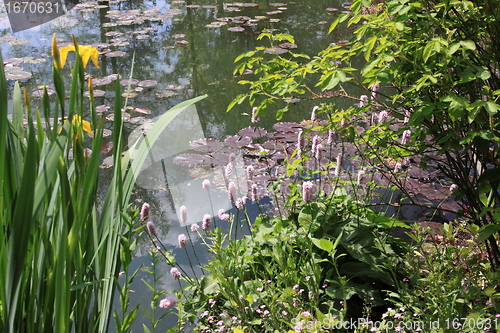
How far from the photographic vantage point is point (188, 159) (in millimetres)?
2828

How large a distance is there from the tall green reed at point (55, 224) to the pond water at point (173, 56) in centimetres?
92

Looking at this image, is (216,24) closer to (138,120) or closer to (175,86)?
(175,86)

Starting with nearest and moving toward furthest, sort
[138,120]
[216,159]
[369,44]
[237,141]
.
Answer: [369,44], [216,159], [237,141], [138,120]

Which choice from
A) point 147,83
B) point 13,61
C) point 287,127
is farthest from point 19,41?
point 287,127

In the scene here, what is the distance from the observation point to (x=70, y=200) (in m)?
0.82

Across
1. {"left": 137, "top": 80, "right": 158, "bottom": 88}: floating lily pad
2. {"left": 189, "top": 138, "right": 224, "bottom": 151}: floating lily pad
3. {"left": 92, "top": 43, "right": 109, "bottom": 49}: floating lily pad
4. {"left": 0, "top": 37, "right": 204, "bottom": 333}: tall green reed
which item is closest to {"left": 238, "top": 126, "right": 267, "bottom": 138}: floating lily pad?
{"left": 189, "top": 138, "right": 224, "bottom": 151}: floating lily pad

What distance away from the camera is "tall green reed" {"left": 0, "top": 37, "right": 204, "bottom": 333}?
0.71 m

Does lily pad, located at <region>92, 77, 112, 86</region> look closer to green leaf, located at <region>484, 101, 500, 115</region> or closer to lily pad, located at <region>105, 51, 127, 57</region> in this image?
lily pad, located at <region>105, 51, 127, 57</region>

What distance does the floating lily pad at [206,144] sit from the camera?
2936mm

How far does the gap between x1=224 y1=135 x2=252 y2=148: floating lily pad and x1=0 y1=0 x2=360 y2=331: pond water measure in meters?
0.16

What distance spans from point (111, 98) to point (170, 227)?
186 cm

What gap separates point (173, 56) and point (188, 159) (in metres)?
2.37

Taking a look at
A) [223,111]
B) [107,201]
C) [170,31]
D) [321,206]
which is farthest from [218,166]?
[170,31]

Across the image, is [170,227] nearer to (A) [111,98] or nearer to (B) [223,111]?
(B) [223,111]
